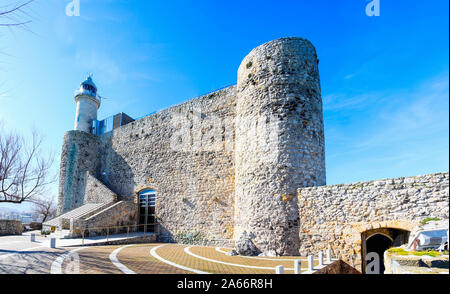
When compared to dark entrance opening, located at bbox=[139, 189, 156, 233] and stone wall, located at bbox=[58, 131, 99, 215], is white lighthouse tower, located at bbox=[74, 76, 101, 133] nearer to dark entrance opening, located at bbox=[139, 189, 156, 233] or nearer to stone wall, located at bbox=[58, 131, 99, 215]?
stone wall, located at bbox=[58, 131, 99, 215]

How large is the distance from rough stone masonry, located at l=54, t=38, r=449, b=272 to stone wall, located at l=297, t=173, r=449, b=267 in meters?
0.03

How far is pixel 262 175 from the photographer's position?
10141mm

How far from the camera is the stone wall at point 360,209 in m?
6.81

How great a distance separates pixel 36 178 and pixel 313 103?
56.0 ft

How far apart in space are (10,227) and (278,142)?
17.8m

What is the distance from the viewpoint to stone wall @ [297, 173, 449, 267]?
22.3ft

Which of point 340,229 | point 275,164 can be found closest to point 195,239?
point 275,164

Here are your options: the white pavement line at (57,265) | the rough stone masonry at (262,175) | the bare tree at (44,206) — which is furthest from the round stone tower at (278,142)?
the bare tree at (44,206)

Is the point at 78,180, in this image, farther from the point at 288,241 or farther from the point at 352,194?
the point at 352,194

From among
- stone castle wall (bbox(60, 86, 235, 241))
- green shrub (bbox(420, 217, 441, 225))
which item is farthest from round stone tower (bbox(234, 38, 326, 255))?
green shrub (bbox(420, 217, 441, 225))

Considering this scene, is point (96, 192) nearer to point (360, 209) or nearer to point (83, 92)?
point (83, 92)

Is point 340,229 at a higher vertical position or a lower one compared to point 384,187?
lower

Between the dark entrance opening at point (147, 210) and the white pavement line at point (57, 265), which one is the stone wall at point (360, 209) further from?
the dark entrance opening at point (147, 210)

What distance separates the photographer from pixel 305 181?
9.59 m
